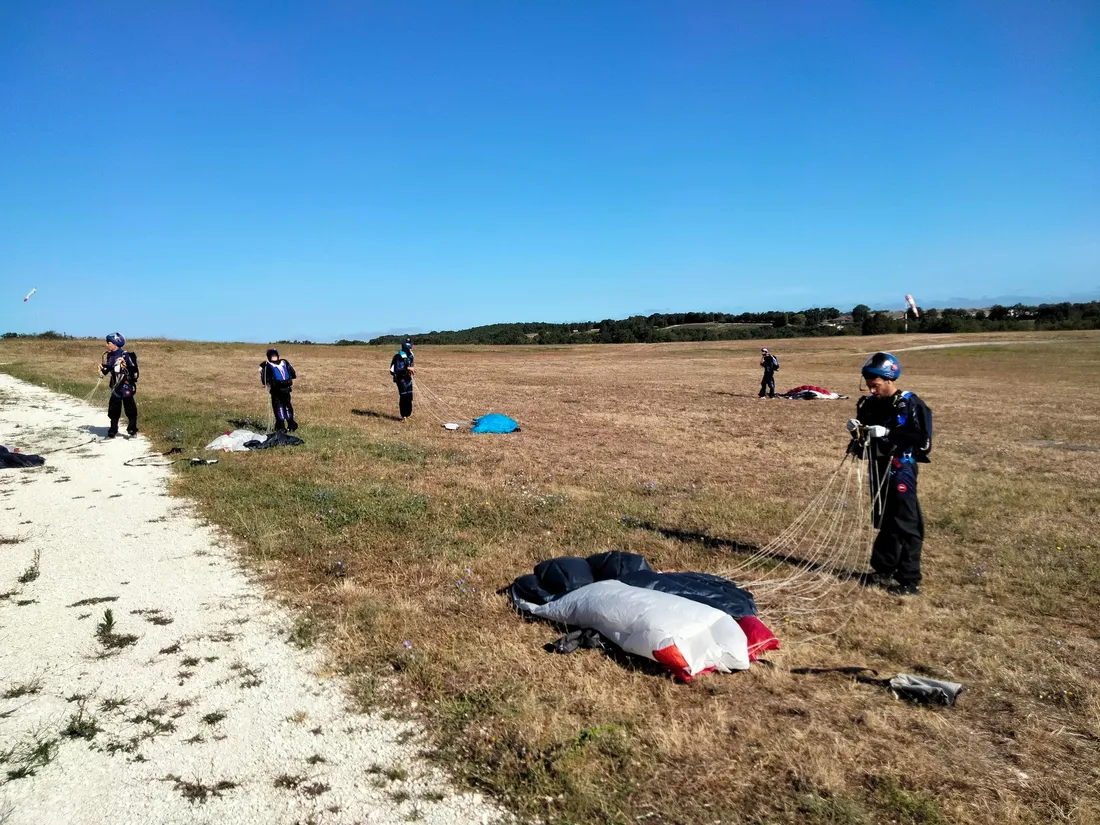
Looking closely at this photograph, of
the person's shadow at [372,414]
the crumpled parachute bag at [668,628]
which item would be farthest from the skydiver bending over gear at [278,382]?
the crumpled parachute bag at [668,628]

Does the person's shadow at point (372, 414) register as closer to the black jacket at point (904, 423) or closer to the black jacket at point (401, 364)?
the black jacket at point (401, 364)

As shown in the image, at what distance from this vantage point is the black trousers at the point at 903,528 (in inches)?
264

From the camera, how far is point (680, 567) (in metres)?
7.22

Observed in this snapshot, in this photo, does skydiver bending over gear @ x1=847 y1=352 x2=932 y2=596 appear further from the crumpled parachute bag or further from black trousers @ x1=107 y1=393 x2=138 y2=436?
black trousers @ x1=107 y1=393 x2=138 y2=436

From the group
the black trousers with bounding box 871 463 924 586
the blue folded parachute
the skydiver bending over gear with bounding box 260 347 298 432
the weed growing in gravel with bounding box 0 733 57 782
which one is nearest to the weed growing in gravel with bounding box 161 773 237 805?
the weed growing in gravel with bounding box 0 733 57 782

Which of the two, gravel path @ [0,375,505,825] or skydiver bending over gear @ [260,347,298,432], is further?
skydiver bending over gear @ [260,347,298,432]

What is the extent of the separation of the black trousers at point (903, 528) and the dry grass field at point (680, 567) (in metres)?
0.33

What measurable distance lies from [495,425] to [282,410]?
4809mm

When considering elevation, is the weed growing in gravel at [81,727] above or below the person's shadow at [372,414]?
→ below

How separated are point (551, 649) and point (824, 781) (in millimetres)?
2077

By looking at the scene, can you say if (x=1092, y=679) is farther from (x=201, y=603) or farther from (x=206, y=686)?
(x=201, y=603)

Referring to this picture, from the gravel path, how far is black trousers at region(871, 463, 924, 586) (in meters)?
4.91

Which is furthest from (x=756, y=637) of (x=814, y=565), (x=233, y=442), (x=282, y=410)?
(x=282, y=410)

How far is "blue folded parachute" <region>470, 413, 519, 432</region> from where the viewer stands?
55.1 feet
